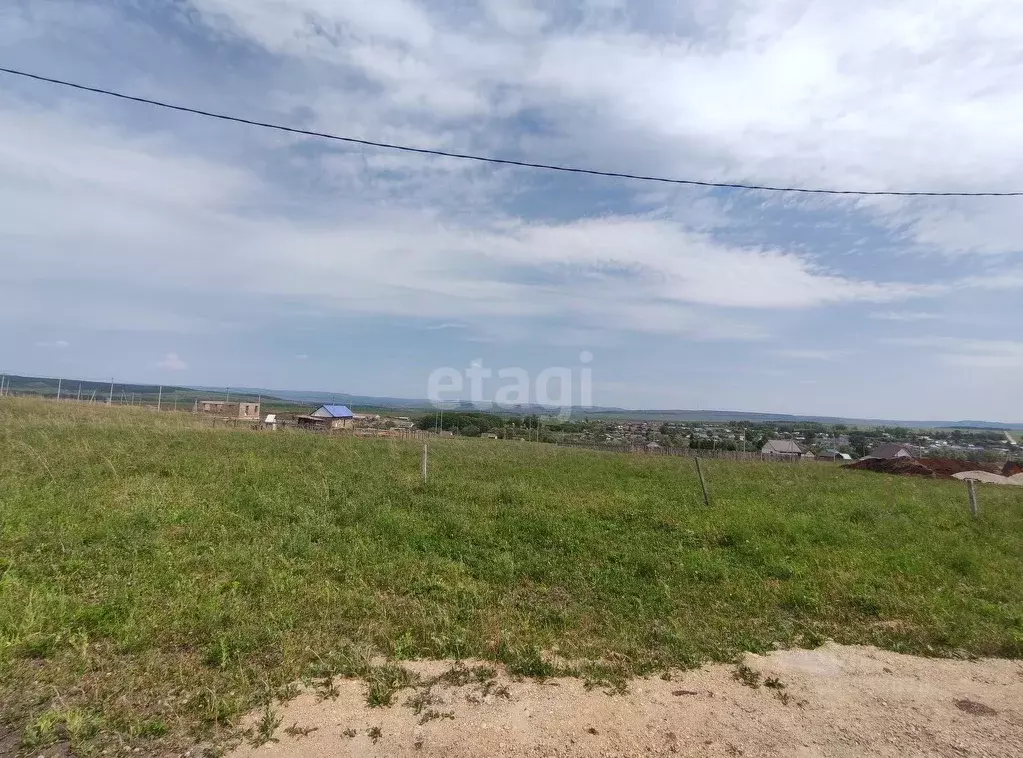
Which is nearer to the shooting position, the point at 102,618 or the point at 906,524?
the point at 102,618

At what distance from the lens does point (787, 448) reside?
120ft

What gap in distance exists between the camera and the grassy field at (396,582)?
3.38m

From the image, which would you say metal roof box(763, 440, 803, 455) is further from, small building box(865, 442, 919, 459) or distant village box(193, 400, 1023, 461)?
small building box(865, 442, 919, 459)

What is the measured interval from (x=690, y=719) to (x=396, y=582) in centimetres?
281

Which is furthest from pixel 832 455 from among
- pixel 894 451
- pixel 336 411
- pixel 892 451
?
pixel 336 411

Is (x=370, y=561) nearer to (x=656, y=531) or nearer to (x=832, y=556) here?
(x=656, y=531)

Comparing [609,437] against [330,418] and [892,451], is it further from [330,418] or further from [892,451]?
[330,418]

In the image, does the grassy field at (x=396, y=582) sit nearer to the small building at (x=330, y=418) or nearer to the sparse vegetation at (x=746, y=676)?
the sparse vegetation at (x=746, y=676)

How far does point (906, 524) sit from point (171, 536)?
30.8 ft

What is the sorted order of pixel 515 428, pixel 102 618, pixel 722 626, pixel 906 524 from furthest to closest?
pixel 515 428
pixel 906 524
pixel 722 626
pixel 102 618

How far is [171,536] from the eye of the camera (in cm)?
606

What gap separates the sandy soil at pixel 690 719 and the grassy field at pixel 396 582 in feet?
1.00

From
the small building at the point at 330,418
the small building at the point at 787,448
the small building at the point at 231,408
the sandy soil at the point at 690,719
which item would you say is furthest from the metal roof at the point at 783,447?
the sandy soil at the point at 690,719

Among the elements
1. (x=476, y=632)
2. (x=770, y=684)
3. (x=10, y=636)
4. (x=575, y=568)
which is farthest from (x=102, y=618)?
(x=770, y=684)
